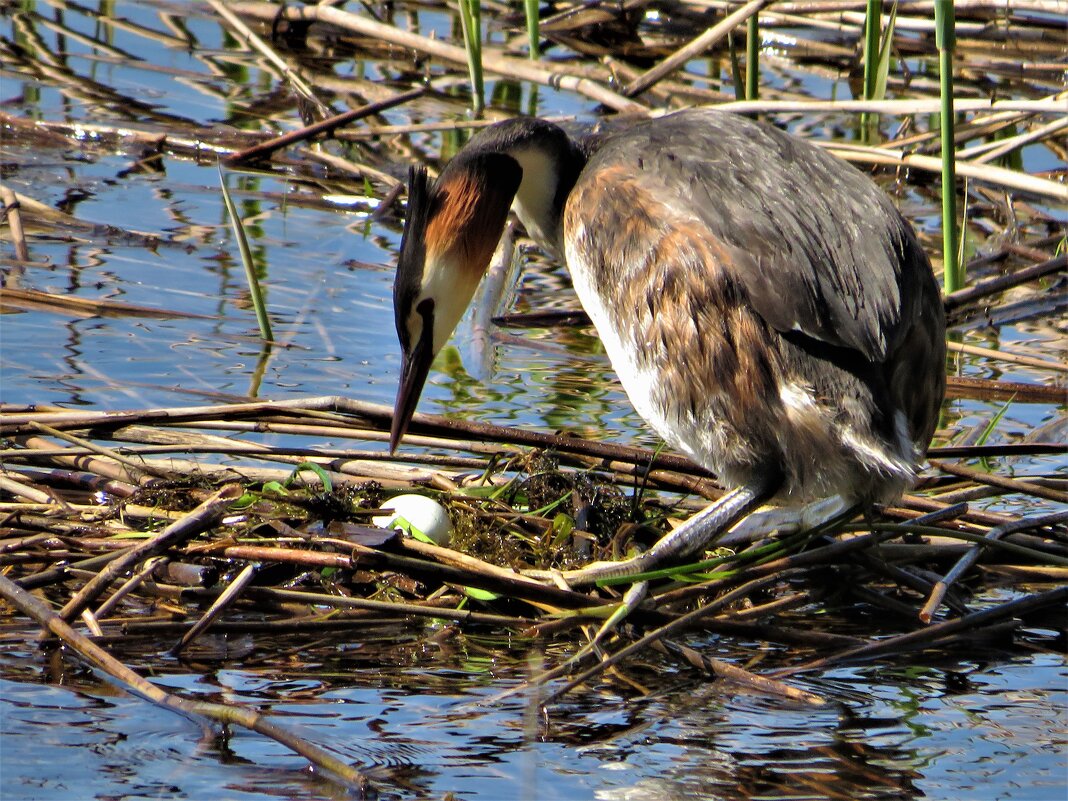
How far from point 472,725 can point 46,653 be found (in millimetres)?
954

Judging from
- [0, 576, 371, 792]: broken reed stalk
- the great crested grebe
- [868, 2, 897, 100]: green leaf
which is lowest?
[0, 576, 371, 792]: broken reed stalk

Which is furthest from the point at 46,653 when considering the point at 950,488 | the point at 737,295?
the point at 950,488

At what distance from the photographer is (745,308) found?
3.90m

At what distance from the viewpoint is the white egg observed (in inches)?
157

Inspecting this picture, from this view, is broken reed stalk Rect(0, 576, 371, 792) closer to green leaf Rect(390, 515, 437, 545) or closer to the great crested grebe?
green leaf Rect(390, 515, 437, 545)

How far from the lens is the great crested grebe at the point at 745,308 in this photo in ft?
12.6

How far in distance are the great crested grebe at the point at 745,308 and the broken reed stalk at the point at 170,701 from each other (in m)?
1.13

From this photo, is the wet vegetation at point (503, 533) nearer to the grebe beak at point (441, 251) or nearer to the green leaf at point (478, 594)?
the green leaf at point (478, 594)

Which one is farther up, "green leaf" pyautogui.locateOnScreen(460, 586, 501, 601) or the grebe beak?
the grebe beak

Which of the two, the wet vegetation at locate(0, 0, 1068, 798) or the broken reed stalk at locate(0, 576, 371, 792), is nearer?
the broken reed stalk at locate(0, 576, 371, 792)

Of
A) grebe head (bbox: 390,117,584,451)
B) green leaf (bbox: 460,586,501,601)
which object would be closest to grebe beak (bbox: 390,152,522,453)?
grebe head (bbox: 390,117,584,451)

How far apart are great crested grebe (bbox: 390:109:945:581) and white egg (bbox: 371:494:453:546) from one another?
10.0 inches

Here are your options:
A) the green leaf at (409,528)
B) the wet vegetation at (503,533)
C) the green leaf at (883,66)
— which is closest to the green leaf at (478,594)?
the wet vegetation at (503,533)

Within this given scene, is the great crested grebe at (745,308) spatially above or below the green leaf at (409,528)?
above
